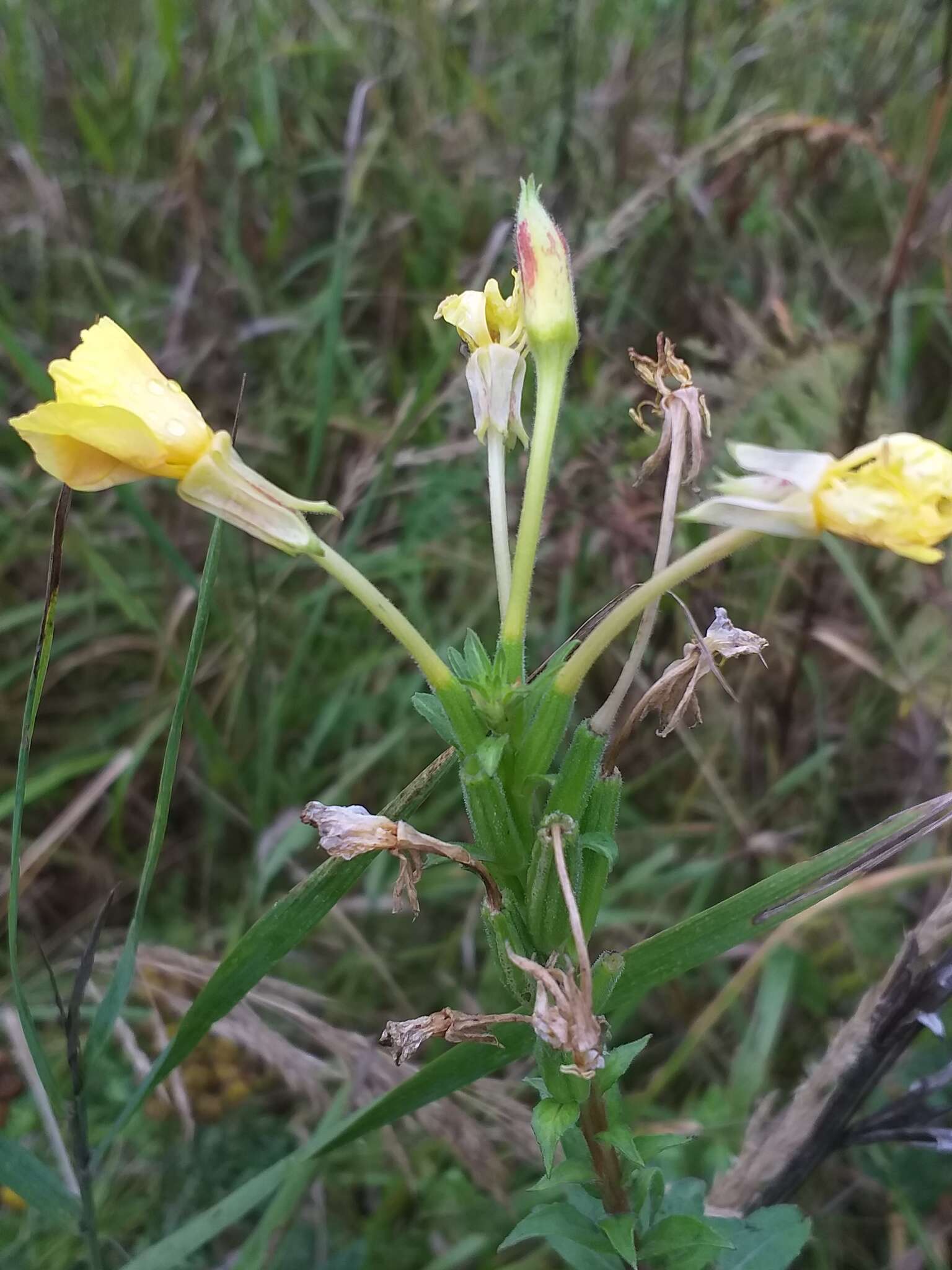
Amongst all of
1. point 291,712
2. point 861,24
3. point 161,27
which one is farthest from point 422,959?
point 861,24

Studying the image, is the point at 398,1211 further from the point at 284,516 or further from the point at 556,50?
the point at 556,50

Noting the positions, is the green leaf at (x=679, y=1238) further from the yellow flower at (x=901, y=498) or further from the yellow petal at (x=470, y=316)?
the yellow petal at (x=470, y=316)

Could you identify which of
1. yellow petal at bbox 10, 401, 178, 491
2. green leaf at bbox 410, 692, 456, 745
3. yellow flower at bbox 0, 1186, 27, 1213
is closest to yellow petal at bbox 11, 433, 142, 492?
yellow petal at bbox 10, 401, 178, 491

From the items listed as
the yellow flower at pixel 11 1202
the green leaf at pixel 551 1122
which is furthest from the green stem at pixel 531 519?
the yellow flower at pixel 11 1202

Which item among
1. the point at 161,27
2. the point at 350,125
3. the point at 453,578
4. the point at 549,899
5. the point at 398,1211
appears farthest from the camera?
the point at 161,27

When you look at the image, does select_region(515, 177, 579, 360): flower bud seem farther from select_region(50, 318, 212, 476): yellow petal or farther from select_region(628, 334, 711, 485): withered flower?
select_region(50, 318, 212, 476): yellow petal
